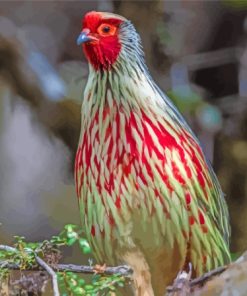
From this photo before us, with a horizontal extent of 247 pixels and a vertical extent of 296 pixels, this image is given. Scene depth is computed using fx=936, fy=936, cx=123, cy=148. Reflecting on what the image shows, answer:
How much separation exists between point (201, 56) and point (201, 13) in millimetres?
75

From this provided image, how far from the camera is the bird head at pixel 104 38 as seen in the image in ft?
4.43

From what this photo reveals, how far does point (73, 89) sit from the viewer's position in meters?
1.59

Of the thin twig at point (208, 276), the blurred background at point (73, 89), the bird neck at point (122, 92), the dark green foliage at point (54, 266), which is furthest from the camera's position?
the blurred background at point (73, 89)

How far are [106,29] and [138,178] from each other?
0.22 meters

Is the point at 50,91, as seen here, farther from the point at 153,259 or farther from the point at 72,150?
the point at 153,259

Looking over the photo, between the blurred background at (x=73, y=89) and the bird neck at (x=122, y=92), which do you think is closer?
the bird neck at (x=122, y=92)

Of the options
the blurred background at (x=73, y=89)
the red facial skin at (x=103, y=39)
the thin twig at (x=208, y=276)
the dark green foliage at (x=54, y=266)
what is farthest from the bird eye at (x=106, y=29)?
the thin twig at (x=208, y=276)

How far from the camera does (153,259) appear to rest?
1.31 metres

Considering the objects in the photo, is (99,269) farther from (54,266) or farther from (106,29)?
(106,29)

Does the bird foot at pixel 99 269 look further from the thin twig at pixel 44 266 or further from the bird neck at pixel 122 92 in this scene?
the bird neck at pixel 122 92

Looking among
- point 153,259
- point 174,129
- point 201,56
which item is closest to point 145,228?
point 153,259

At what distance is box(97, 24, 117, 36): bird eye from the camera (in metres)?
1.35

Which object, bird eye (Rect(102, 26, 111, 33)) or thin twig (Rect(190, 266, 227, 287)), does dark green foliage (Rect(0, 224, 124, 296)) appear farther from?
bird eye (Rect(102, 26, 111, 33))

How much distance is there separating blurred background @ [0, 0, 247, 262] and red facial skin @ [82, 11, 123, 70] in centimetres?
17
